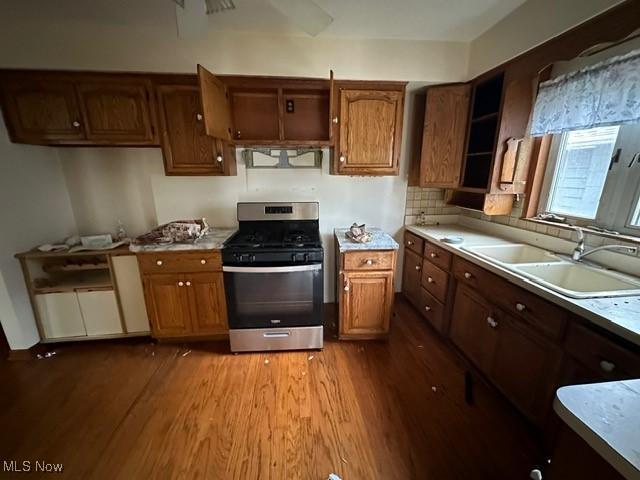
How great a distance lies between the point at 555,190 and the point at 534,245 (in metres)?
0.42

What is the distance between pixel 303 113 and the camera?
223 centimetres

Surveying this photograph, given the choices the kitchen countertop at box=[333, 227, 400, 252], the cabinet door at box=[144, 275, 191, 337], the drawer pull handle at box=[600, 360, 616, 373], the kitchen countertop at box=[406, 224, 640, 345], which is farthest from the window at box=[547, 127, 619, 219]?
the cabinet door at box=[144, 275, 191, 337]

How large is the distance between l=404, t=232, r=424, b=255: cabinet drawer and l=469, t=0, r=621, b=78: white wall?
4.66ft

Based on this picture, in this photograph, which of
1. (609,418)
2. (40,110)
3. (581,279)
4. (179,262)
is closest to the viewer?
(609,418)

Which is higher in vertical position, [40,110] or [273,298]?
[40,110]

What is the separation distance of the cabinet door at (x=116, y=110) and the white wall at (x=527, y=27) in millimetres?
2570

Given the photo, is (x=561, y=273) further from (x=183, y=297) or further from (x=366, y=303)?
(x=183, y=297)

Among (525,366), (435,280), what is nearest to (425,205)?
(435,280)

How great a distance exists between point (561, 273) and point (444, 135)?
1.36 meters

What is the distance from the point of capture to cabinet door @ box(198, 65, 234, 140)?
160 cm

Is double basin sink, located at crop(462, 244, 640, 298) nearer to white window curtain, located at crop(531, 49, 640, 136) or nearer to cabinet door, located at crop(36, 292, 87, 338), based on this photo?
white window curtain, located at crop(531, 49, 640, 136)

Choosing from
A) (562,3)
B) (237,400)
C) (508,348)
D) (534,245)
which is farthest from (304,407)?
(562,3)

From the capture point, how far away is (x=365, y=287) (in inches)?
83.1

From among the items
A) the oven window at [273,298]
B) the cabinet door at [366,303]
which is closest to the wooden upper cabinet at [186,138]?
the oven window at [273,298]
